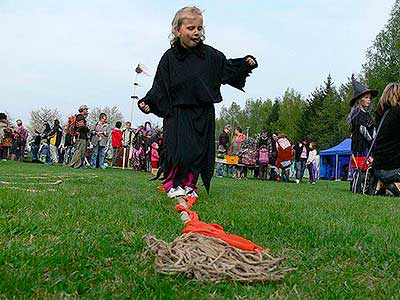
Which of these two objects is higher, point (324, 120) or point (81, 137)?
Result: point (324, 120)

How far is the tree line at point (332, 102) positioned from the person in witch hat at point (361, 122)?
111 ft

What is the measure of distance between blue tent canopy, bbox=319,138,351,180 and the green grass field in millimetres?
27486

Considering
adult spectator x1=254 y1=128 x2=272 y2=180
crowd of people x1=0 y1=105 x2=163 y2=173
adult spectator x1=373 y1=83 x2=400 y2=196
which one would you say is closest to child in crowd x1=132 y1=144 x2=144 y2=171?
crowd of people x1=0 y1=105 x2=163 y2=173

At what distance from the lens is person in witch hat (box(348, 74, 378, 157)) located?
10.4 meters

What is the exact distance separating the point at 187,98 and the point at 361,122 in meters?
6.14

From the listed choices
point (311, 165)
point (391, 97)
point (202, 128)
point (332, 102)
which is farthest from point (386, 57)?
point (202, 128)

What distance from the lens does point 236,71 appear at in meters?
5.73

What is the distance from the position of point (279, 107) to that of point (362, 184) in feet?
244

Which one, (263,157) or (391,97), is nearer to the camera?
(391,97)

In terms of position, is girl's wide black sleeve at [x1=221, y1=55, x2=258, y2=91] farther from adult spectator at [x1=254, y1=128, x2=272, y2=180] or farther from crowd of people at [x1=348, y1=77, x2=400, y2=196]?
adult spectator at [x1=254, y1=128, x2=272, y2=180]

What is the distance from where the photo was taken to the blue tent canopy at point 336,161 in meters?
32.1

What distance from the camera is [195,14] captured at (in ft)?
17.6

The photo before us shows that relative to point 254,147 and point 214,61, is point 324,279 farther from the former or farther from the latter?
point 254,147

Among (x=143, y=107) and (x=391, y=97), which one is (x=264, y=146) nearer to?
(x=391, y=97)
